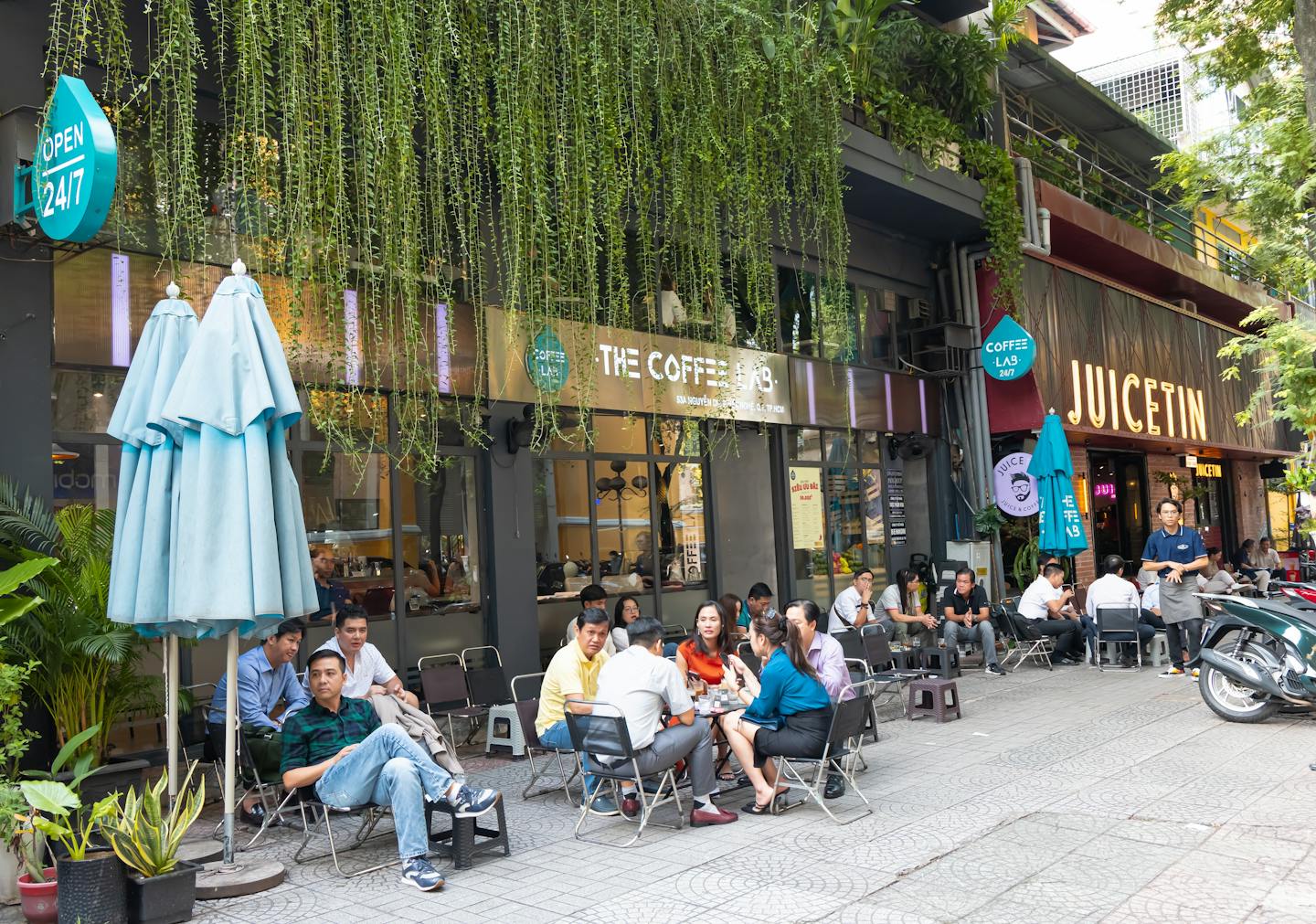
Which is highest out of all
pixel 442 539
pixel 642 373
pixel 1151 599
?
pixel 642 373

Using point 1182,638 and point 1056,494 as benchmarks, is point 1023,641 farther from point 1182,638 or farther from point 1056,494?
point 1182,638

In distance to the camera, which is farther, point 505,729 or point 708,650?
point 505,729

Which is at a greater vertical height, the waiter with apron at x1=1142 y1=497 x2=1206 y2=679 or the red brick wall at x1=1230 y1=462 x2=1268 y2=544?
the red brick wall at x1=1230 y1=462 x2=1268 y2=544

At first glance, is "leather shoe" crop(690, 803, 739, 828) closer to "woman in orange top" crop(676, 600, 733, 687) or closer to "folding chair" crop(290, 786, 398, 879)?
"woman in orange top" crop(676, 600, 733, 687)

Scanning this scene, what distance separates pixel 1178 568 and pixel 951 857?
774cm

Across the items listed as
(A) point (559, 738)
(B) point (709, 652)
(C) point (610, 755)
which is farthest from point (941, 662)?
(C) point (610, 755)

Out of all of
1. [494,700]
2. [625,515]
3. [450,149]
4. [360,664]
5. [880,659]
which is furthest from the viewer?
[625,515]

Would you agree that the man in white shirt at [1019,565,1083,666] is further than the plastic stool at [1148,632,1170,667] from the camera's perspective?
Yes

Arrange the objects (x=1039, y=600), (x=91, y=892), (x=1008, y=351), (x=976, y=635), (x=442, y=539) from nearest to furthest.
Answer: (x=91, y=892)
(x=442, y=539)
(x=976, y=635)
(x=1039, y=600)
(x=1008, y=351)

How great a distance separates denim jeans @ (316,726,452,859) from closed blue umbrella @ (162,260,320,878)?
571mm

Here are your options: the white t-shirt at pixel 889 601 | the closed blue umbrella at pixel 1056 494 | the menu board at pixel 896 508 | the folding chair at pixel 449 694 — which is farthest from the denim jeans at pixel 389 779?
the closed blue umbrella at pixel 1056 494

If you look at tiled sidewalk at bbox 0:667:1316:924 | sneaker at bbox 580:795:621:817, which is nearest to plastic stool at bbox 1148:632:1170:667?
tiled sidewalk at bbox 0:667:1316:924

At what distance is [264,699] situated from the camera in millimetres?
7473

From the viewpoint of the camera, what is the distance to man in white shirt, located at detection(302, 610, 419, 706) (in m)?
7.79
